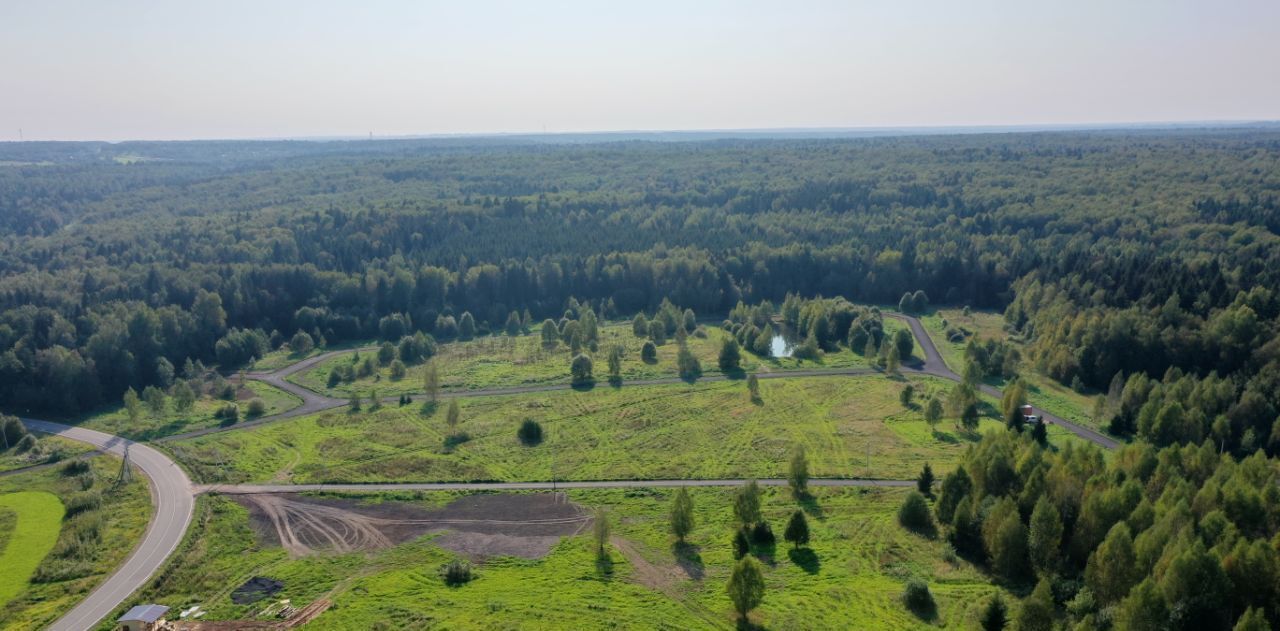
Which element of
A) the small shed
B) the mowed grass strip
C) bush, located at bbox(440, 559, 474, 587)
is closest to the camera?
the small shed

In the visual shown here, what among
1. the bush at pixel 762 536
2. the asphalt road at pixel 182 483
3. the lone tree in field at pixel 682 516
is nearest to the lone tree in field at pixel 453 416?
the asphalt road at pixel 182 483

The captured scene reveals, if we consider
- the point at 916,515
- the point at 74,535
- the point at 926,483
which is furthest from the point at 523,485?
the point at 926,483

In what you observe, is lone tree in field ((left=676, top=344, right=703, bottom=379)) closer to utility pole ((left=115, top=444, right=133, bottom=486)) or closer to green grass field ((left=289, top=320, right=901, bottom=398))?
green grass field ((left=289, top=320, right=901, bottom=398))

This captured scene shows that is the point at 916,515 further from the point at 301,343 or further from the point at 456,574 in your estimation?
the point at 301,343

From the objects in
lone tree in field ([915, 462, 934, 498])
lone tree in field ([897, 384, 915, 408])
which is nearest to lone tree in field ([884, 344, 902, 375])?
lone tree in field ([897, 384, 915, 408])

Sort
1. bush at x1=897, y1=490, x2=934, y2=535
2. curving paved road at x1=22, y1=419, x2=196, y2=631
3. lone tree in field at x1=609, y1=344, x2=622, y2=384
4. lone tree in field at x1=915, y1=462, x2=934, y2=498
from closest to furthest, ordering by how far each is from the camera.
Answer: curving paved road at x1=22, y1=419, x2=196, y2=631
bush at x1=897, y1=490, x2=934, y2=535
lone tree in field at x1=915, y1=462, x2=934, y2=498
lone tree in field at x1=609, y1=344, x2=622, y2=384

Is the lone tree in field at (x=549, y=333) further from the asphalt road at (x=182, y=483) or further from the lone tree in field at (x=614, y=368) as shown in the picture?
the asphalt road at (x=182, y=483)
